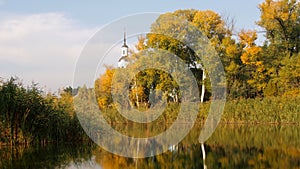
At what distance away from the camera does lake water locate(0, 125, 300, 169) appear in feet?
29.9

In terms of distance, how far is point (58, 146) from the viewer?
502 inches

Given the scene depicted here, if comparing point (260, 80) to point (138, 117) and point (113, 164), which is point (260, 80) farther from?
point (113, 164)

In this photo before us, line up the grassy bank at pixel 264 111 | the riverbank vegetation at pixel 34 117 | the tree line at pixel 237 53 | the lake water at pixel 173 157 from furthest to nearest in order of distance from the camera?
the tree line at pixel 237 53
the grassy bank at pixel 264 111
the riverbank vegetation at pixel 34 117
the lake water at pixel 173 157

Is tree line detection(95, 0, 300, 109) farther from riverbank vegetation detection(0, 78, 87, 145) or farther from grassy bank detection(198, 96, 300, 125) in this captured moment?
riverbank vegetation detection(0, 78, 87, 145)

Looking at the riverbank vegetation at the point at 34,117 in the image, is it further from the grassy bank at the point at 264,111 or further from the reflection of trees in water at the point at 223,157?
the grassy bank at the point at 264,111

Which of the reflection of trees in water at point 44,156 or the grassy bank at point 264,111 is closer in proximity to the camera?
the reflection of trees in water at point 44,156

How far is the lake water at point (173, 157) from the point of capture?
9.11m

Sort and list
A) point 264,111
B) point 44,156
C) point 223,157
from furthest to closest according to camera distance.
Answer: point 264,111 → point 44,156 → point 223,157

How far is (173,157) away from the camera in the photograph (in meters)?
10.6

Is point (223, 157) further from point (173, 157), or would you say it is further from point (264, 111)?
point (264, 111)

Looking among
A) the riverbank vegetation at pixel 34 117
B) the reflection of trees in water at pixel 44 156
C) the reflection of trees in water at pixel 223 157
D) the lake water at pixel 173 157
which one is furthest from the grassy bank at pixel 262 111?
the reflection of trees in water at pixel 44 156

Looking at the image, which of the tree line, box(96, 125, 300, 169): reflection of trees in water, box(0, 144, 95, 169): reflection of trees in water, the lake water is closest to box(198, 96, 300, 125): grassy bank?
the tree line

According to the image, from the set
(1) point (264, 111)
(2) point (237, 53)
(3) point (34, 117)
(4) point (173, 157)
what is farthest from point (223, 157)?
(2) point (237, 53)

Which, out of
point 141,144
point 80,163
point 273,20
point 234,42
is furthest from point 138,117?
point 80,163
